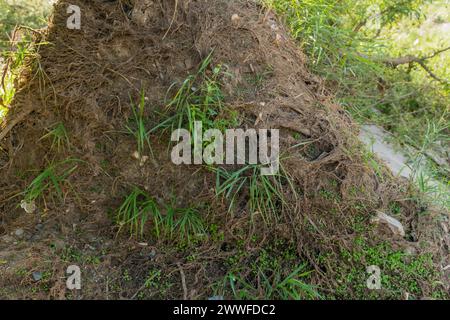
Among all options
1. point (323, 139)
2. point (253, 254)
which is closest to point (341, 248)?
point (253, 254)

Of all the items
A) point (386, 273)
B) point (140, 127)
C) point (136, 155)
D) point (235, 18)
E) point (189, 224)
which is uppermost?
point (235, 18)

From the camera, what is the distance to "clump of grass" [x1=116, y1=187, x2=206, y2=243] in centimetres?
238

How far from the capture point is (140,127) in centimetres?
241

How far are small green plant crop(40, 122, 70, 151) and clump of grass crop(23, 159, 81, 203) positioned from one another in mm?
95

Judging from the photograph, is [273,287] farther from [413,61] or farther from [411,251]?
[413,61]

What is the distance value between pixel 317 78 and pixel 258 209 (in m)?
1.22

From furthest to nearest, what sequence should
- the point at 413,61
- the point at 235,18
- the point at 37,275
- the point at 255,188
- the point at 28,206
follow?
the point at 413,61 < the point at 235,18 < the point at 28,206 < the point at 255,188 < the point at 37,275

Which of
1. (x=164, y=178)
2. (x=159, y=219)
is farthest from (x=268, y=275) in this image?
(x=164, y=178)

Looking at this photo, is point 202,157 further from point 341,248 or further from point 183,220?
point 341,248

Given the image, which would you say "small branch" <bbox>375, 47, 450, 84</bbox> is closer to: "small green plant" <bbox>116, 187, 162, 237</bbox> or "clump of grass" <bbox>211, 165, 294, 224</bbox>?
"clump of grass" <bbox>211, 165, 294, 224</bbox>

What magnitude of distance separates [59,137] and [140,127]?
0.48 metres
